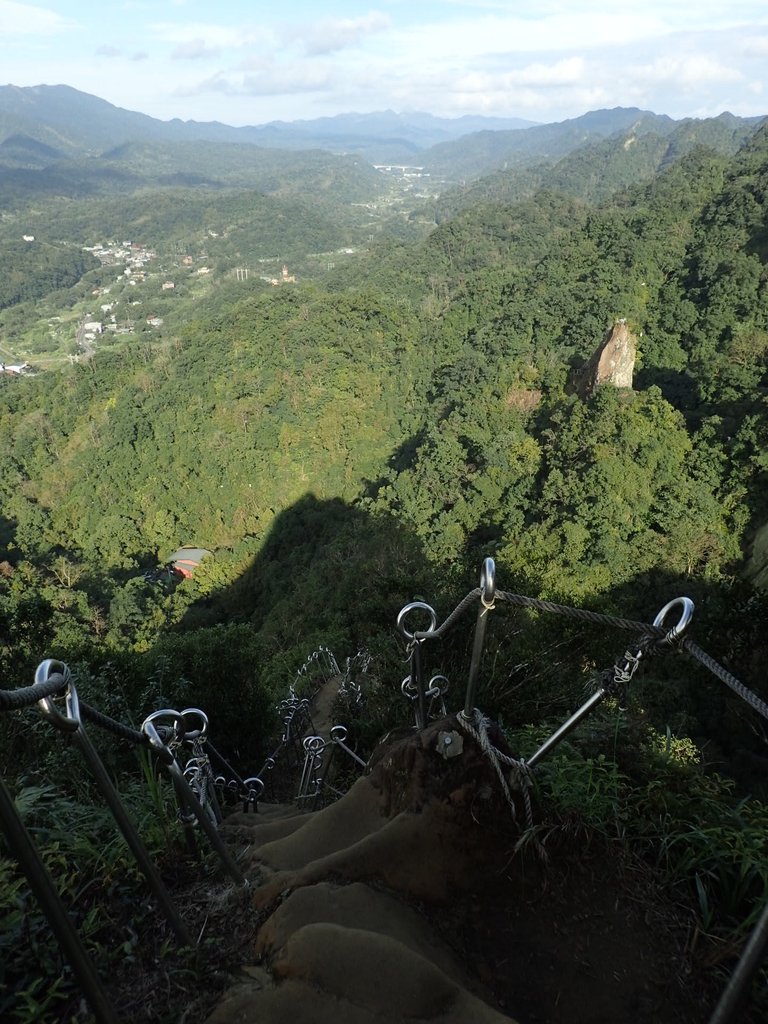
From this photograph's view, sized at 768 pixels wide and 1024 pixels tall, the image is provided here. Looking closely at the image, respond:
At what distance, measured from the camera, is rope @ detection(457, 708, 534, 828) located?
219cm

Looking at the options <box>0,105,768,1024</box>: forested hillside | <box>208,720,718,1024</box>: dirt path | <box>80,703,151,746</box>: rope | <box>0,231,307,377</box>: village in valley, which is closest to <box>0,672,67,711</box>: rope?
<box>80,703,151,746</box>: rope

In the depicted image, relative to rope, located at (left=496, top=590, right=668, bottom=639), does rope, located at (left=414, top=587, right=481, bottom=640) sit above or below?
below

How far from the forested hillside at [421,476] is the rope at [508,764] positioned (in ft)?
2.56

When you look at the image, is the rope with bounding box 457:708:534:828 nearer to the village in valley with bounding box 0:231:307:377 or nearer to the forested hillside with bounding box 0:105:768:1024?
the forested hillside with bounding box 0:105:768:1024

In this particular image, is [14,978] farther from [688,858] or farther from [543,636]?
[543,636]

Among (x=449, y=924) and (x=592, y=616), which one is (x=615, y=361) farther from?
(x=449, y=924)

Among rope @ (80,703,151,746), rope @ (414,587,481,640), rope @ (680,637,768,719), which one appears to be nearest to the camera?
rope @ (680,637,768,719)

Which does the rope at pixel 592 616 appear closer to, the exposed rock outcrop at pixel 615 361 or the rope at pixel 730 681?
the rope at pixel 730 681

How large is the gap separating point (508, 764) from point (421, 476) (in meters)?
23.8

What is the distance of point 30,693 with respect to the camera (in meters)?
1.24

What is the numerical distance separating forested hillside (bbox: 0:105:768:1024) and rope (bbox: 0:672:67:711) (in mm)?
2300

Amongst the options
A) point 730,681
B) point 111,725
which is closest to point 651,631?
point 730,681

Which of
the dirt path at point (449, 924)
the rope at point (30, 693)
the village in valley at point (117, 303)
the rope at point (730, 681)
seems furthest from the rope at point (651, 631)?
the village in valley at point (117, 303)

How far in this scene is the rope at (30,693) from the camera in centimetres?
115
